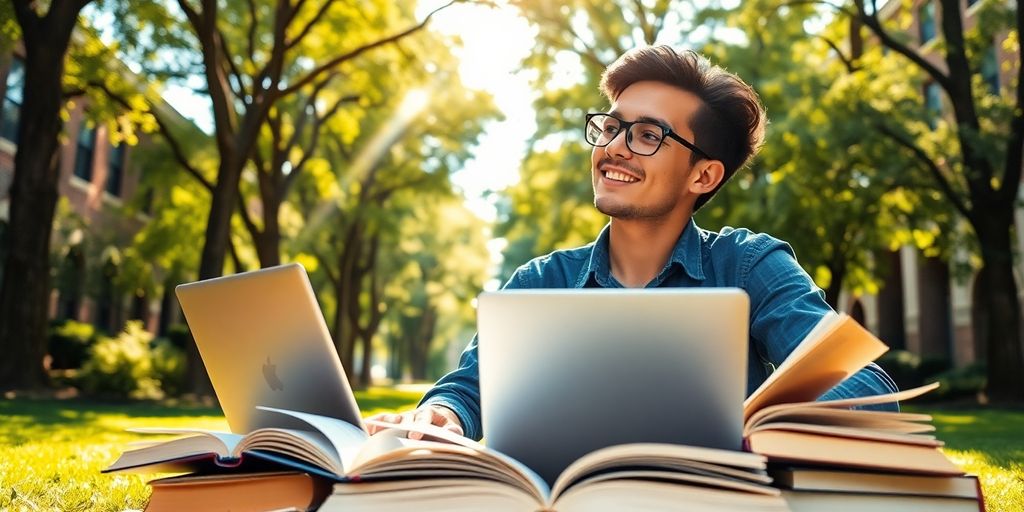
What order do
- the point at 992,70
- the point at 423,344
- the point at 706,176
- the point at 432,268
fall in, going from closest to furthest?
the point at 706,176 < the point at 992,70 < the point at 432,268 < the point at 423,344

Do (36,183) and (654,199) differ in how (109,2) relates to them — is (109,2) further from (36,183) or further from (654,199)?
(654,199)

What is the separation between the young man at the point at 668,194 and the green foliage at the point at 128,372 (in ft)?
45.9

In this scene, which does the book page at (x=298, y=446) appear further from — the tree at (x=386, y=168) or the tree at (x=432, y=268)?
the tree at (x=432, y=268)

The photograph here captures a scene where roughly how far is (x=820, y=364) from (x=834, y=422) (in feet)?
0.37

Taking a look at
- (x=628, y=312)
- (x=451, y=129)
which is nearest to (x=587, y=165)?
(x=451, y=129)

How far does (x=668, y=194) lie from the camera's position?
9.59 feet

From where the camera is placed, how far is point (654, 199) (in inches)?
114

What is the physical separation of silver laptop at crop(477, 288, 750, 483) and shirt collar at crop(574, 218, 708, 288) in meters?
1.21

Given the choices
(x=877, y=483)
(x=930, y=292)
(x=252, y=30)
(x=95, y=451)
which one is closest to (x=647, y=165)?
(x=877, y=483)

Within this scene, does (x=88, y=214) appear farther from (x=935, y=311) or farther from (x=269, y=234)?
(x=935, y=311)

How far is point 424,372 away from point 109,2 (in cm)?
3597

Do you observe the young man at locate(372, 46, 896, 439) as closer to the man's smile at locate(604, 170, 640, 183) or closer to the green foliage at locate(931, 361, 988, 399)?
the man's smile at locate(604, 170, 640, 183)

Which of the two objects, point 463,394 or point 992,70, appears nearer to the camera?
point 463,394

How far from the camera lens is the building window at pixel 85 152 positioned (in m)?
23.6
